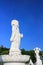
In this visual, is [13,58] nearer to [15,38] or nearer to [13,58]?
[13,58]

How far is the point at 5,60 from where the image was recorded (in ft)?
28.4

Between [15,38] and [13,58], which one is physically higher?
[15,38]

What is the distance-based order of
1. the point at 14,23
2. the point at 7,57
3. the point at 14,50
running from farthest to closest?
the point at 14,23, the point at 14,50, the point at 7,57

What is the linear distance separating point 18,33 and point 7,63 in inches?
66.7

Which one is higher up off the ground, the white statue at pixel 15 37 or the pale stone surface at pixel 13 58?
the white statue at pixel 15 37

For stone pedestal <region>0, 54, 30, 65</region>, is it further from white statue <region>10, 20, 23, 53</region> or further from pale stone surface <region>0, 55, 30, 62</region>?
white statue <region>10, 20, 23, 53</region>

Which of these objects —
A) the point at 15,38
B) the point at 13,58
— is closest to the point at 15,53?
the point at 13,58

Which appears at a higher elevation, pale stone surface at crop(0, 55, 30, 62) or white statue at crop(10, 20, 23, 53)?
white statue at crop(10, 20, 23, 53)

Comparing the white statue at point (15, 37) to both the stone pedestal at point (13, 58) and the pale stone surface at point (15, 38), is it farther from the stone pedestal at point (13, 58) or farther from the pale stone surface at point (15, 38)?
the stone pedestal at point (13, 58)

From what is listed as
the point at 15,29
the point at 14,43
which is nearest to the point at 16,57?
the point at 14,43

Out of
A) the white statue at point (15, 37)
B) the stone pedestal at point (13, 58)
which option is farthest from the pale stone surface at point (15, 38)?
the stone pedestal at point (13, 58)

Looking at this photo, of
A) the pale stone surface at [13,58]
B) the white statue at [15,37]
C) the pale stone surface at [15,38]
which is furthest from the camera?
the white statue at [15,37]

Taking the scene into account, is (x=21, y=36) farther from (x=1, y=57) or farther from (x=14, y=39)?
(x=1, y=57)

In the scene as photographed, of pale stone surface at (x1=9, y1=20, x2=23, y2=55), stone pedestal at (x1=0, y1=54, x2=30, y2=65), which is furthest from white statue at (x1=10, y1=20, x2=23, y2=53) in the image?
stone pedestal at (x1=0, y1=54, x2=30, y2=65)
